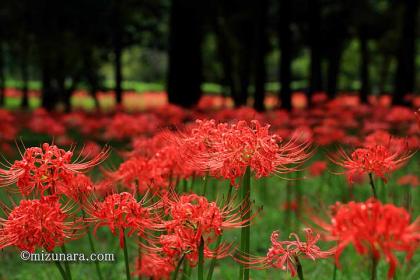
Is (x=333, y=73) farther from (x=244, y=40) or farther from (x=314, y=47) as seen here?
(x=314, y=47)

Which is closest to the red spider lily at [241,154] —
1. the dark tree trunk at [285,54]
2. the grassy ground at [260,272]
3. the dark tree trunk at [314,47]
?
the grassy ground at [260,272]

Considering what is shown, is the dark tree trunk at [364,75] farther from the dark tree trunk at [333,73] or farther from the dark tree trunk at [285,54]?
the dark tree trunk at [285,54]

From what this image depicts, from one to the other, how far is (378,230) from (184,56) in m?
11.3

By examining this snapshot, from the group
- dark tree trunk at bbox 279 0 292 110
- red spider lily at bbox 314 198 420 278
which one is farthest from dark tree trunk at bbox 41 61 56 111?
red spider lily at bbox 314 198 420 278

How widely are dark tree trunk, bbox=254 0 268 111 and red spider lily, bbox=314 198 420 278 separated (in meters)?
11.8

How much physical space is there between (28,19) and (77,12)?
1832 millimetres

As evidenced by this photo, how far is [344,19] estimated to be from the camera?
23828 mm

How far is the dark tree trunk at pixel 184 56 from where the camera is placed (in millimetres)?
12109

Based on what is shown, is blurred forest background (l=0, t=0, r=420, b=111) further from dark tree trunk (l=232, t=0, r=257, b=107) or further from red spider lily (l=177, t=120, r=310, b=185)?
red spider lily (l=177, t=120, r=310, b=185)

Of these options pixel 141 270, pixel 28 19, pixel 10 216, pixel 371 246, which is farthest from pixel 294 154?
pixel 28 19

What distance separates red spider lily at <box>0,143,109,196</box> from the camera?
197 cm

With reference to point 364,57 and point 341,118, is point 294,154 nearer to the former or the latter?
point 341,118

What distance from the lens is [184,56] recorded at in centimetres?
1248

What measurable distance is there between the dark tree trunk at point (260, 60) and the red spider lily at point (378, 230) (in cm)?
1184
